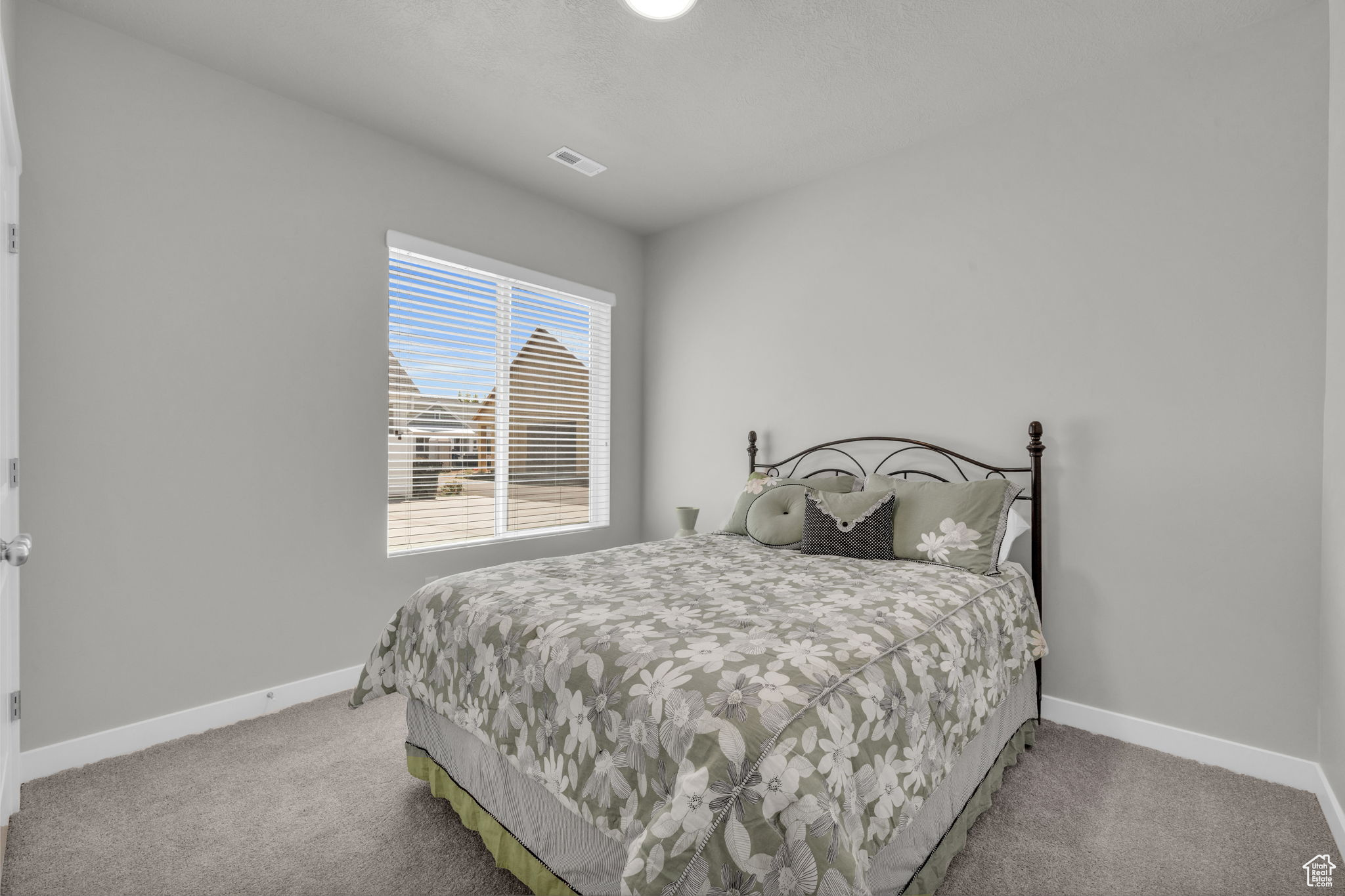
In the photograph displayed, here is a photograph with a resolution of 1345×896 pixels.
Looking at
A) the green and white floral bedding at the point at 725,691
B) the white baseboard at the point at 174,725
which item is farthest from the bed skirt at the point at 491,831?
the white baseboard at the point at 174,725

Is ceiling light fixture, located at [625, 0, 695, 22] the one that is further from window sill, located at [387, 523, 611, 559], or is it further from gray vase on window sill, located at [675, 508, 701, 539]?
window sill, located at [387, 523, 611, 559]

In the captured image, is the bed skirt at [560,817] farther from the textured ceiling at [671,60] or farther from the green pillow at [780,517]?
the textured ceiling at [671,60]

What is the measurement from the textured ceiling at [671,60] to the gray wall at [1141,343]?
0.75 feet

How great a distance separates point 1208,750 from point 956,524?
120 cm

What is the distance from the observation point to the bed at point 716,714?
105cm

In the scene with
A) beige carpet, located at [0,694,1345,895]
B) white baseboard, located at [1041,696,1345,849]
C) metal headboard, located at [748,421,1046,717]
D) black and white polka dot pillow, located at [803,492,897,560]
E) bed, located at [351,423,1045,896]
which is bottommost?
beige carpet, located at [0,694,1345,895]

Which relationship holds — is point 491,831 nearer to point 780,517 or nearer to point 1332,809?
point 780,517

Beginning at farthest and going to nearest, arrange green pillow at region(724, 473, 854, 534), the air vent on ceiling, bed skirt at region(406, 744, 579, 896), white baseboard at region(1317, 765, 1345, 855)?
the air vent on ceiling, green pillow at region(724, 473, 854, 534), white baseboard at region(1317, 765, 1345, 855), bed skirt at region(406, 744, 579, 896)

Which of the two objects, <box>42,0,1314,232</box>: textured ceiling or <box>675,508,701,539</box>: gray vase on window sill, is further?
<box>675,508,701,539</box>: gray vase on window sill

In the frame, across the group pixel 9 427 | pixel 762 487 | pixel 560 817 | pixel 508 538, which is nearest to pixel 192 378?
pixel 9 427

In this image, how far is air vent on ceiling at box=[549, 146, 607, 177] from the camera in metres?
3.12

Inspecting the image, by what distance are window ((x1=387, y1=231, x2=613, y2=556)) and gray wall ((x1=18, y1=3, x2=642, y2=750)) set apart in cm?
13

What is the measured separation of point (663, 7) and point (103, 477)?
260 centimetres

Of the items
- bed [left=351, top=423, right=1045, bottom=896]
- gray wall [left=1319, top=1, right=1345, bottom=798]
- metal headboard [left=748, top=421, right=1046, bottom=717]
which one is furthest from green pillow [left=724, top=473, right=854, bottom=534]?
gray wall [left=1319, top=1, right=1345, bottom=798]
